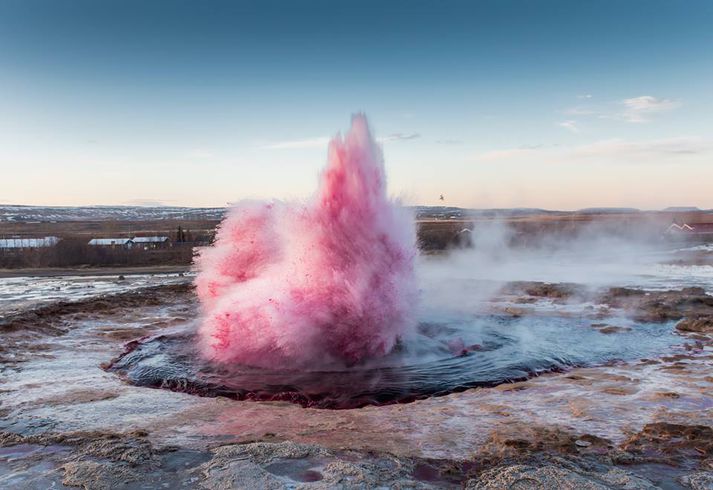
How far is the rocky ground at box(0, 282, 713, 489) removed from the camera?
4516 millimetres

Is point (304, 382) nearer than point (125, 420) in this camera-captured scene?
No

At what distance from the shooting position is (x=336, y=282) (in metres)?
7.85

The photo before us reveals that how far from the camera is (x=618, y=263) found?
27.5m

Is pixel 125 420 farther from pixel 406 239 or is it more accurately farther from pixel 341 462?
pixel 406 239

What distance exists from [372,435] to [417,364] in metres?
2.91

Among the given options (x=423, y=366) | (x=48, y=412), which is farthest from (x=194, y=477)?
(x=423, y=366)

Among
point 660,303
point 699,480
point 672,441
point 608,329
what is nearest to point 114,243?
point 660,303

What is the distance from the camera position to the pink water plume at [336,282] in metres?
7.89

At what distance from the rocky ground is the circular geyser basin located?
1.14 ft

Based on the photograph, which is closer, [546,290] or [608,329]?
[608,329]

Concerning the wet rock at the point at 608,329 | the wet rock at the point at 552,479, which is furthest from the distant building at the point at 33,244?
the wet rock at the point at 552,479

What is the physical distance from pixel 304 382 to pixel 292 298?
3.85 ft

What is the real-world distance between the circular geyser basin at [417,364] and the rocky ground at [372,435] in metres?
0.35

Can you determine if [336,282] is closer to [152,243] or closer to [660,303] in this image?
[660,303]
